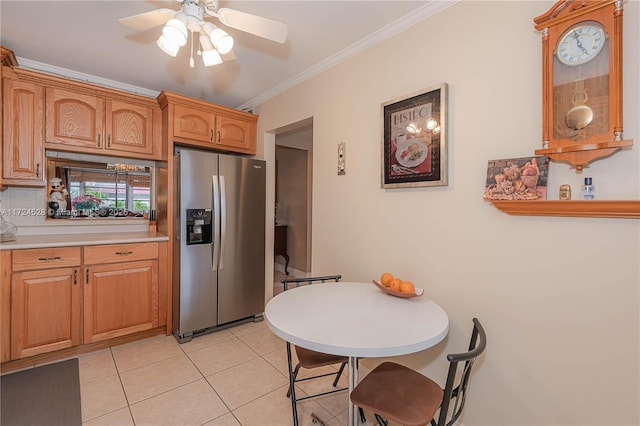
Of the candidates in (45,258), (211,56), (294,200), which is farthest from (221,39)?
(294,200)

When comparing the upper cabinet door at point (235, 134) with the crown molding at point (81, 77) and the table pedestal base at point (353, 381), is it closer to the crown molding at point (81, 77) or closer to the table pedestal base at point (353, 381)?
the crown molding at point (81, 77)

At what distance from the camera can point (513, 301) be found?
1.41 m


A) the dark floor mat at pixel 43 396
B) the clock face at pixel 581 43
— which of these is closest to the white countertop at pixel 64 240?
the dark floor mat at pixel 43 396

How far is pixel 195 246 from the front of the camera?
265 cm

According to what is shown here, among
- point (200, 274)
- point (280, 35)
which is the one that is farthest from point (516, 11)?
point (200, 274)

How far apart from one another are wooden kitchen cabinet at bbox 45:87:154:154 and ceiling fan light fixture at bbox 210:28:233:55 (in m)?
1.84

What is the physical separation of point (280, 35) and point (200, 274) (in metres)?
2.16

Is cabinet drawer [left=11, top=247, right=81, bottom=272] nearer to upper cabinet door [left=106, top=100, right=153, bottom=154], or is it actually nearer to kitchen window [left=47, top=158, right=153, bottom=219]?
kitchen window [left=47, top=158, right=153, bottom=219]

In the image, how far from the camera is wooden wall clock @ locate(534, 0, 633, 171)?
3.64 feet

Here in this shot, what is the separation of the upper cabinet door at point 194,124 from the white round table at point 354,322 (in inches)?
80.7

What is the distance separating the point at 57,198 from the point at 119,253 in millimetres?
894

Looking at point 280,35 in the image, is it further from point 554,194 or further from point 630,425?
point 630,425

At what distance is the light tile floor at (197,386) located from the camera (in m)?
1.70

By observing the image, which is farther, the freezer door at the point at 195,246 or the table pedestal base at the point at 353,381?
the freezer door at the point at 195,246
